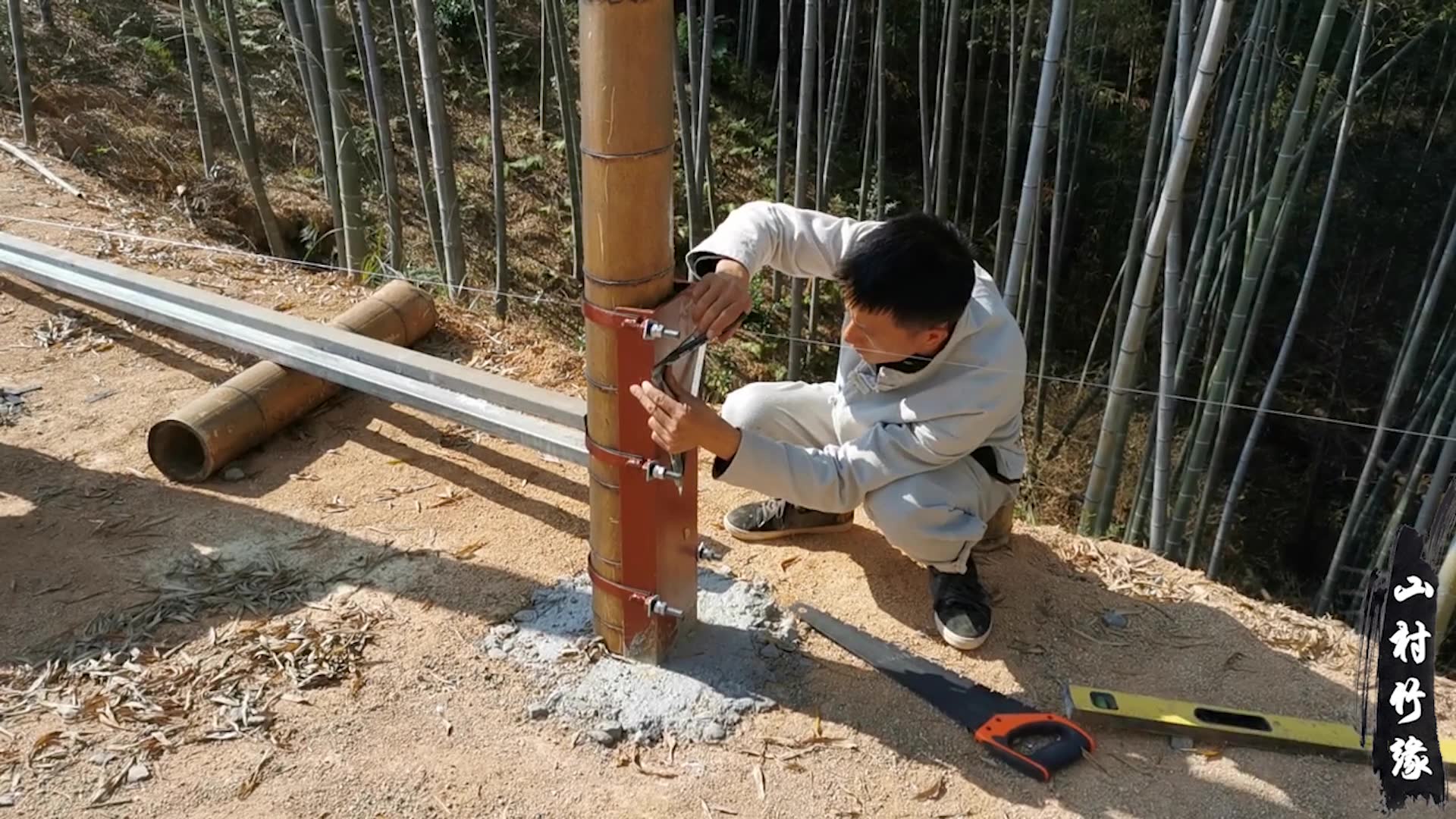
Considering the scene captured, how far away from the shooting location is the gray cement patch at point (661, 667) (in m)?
2.06

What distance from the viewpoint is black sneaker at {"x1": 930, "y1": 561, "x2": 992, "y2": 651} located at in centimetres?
230

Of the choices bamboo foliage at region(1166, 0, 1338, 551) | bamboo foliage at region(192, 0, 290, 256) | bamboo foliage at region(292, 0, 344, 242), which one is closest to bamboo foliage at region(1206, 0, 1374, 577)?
bamboo foliage at region(1166, 0, 1338, 551)

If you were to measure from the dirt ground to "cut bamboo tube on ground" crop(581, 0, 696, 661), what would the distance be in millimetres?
462

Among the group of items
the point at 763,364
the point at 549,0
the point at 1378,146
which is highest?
the point at 549,0

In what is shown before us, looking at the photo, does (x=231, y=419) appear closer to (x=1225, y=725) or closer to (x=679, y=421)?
(x=679, y=421)

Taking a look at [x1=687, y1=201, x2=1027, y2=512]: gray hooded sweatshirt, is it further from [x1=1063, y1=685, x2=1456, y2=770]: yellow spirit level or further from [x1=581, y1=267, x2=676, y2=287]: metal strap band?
[x1=1063, y1=685, x2=1456, y2=770]: yellow spirit level

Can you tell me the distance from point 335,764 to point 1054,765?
137 cm

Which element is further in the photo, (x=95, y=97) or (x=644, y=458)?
(x=95, y=97)

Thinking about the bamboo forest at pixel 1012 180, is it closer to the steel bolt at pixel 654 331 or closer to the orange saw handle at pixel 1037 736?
the orange saw handle at pixel 1037 736

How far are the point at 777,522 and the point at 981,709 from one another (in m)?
0.76

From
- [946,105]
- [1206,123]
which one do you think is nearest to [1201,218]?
[946,105]

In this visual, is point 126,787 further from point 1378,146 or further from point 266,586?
point 1378,146

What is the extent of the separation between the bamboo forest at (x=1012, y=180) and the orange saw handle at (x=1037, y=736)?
1533 mm

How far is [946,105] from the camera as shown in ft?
16.4
